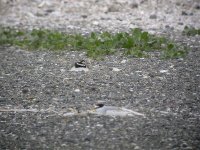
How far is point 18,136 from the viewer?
3.78m

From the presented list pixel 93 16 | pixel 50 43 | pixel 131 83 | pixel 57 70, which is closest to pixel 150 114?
pixel 131 83

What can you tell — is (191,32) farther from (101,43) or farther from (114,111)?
(114,111)

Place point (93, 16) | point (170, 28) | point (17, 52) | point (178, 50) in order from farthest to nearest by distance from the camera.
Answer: point (93, 16) → point (170, 28) → point (17, 52) → point (178, 50)

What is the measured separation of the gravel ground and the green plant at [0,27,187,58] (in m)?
0.18

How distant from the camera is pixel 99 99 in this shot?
4586 millimetres

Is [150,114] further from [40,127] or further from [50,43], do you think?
[50,43]

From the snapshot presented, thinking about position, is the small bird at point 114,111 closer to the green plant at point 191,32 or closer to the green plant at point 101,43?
the green plant at point 101,43

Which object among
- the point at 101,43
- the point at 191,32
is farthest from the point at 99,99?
the point at 191,32

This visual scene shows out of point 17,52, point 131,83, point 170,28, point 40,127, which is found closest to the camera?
point 40,127

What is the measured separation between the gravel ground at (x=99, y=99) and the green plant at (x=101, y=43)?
18 centimetres

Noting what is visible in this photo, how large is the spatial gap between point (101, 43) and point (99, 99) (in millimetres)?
2049

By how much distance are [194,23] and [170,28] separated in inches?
21.1

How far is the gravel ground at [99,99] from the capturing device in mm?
3662

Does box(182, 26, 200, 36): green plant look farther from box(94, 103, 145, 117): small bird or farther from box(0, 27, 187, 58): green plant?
box(94, 103, 145, 117): small bird
